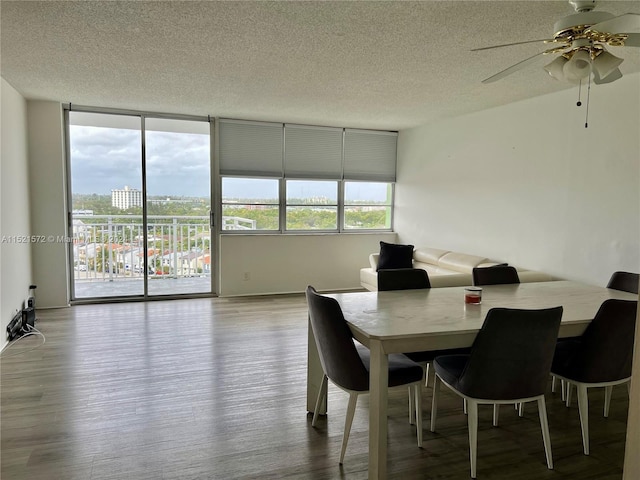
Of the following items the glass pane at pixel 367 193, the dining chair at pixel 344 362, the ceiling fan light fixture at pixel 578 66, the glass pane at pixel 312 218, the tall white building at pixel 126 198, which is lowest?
the dining chair at pixel 344 362

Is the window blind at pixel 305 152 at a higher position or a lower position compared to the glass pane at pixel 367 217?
higher

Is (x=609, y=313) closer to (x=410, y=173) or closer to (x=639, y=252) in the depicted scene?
(x=639, y=252)

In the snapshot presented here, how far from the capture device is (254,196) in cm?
663

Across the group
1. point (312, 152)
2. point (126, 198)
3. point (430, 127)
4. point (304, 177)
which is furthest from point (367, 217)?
point (126, 198)

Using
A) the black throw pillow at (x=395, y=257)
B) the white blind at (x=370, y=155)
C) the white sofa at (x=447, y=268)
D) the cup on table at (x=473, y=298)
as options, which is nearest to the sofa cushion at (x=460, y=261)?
the white sofa at (x=447, y=268)

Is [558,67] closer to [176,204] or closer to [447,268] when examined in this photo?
[447,268]

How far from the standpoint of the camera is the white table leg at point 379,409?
203cm

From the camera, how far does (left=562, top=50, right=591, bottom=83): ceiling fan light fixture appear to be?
2.40 meters

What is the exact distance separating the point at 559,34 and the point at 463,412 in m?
2.37

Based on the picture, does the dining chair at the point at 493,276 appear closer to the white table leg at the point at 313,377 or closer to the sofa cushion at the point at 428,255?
the white table leg at the point at 313,377

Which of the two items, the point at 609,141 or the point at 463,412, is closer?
the point at 463,412

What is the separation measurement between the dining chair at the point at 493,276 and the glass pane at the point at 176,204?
420cm

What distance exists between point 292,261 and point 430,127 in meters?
2.94

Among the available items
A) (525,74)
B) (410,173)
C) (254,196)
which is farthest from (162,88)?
(410,173)
